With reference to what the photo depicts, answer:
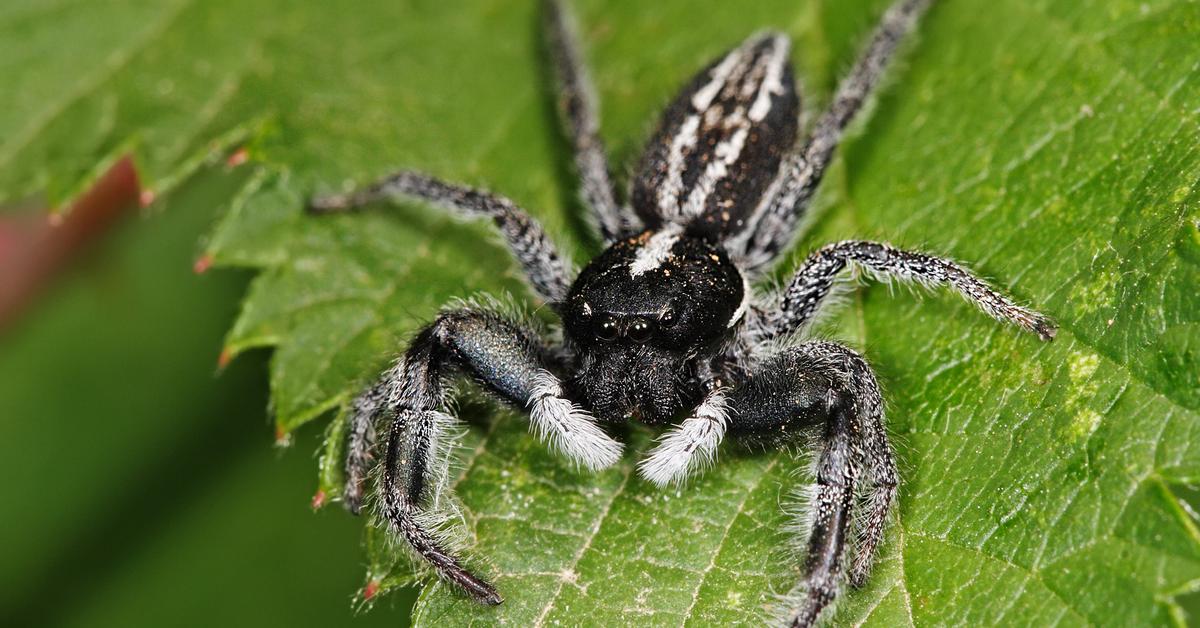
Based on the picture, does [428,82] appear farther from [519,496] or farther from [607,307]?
[519,496]

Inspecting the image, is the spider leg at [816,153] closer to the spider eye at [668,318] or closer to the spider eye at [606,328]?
the spider eye at [668,318]

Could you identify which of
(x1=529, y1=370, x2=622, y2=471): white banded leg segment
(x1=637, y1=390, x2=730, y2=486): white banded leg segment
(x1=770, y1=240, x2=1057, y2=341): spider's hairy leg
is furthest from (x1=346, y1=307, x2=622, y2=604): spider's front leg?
(x1=770, y1=240, x2=1057, y2=341): spider's hairy leg

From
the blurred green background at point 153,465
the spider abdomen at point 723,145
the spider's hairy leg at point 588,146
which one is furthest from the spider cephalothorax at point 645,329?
the blurred green background at point 153,465

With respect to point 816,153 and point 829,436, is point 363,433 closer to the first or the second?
point 829,436

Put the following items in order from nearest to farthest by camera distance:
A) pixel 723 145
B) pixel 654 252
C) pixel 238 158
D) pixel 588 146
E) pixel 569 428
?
pixel 569 428, pixel 654 252, pixel 238 158, pixel 723 145, pixel 588 146

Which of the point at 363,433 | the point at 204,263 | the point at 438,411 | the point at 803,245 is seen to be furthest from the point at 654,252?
the point at 204,263

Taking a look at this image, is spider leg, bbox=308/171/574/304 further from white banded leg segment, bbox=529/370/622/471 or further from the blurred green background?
the blurred green background

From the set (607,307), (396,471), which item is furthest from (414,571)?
(607,307)
